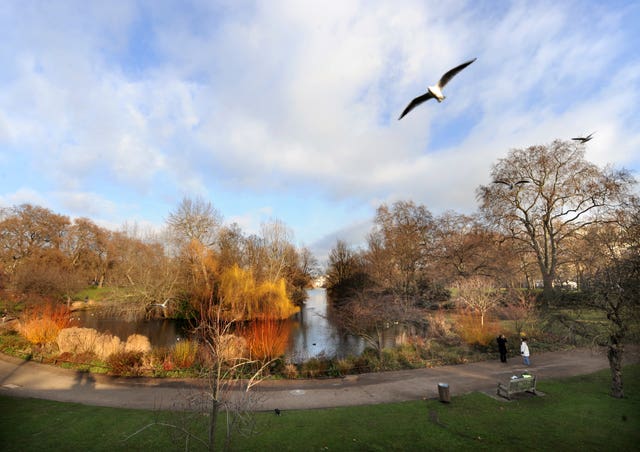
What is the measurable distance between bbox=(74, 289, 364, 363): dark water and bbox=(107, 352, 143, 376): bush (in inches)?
164

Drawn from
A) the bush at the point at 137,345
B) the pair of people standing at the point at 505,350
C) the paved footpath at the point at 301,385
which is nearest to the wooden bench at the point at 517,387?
the paved footpath at the point at 301,385

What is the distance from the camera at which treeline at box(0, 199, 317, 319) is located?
28125 mm

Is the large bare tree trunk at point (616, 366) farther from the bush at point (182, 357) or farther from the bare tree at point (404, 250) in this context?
the bare tree at point (404, 250)

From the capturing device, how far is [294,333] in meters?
27.1

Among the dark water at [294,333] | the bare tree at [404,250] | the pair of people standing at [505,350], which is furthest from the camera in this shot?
the bare tree at [404,250]

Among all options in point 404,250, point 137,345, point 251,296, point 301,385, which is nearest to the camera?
point 301,385

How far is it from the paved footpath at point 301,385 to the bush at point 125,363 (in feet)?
1.59

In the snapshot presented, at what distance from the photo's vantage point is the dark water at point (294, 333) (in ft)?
65.2

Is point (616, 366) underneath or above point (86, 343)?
underneath

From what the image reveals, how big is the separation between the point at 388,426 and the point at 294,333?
2016 centimetres

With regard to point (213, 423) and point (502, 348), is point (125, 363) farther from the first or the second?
point (502, 348)

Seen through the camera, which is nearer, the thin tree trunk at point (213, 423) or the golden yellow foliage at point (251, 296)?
the thin tree trunk at point (213, 423)

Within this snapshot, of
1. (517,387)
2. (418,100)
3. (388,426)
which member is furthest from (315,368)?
(418,100)

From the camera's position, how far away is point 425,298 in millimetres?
32375
